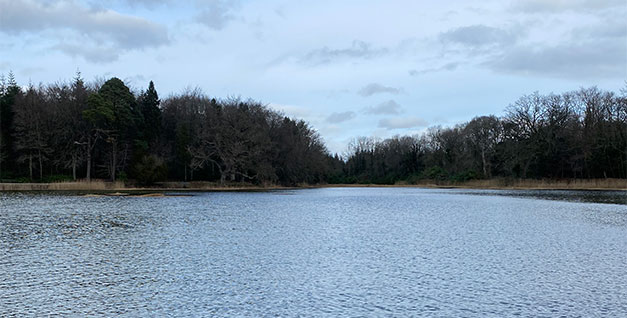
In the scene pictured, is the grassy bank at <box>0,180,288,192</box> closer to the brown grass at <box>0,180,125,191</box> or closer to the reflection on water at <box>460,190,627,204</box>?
the brown grass at <box>0,180,125,191</box>

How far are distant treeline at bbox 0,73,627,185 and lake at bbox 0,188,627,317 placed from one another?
43316mm

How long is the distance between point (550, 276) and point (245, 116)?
6190 centimetres

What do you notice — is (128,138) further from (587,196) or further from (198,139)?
(587,196)

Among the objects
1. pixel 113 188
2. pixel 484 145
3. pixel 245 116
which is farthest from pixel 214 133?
pixel 484 145

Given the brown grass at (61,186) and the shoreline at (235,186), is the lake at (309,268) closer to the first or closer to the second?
the brown grass at (61,186)

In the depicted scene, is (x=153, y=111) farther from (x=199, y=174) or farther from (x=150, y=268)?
(x=150, y=268)

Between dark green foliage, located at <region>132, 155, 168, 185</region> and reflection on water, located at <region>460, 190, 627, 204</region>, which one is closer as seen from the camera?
reflection on water, located at <region>460, 190, 627, 204</region>

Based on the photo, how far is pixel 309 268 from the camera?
15.4 m

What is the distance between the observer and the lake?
1123 centimetres

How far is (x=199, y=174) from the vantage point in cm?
7775

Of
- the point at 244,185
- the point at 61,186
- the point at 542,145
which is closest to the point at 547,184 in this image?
the point at 542,145

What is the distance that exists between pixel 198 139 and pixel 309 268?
6289 cm

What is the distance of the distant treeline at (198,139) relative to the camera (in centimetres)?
6700

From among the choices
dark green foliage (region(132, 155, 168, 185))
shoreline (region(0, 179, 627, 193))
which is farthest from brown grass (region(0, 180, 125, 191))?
dark green foliage (region(132, 155, 168, 185))
